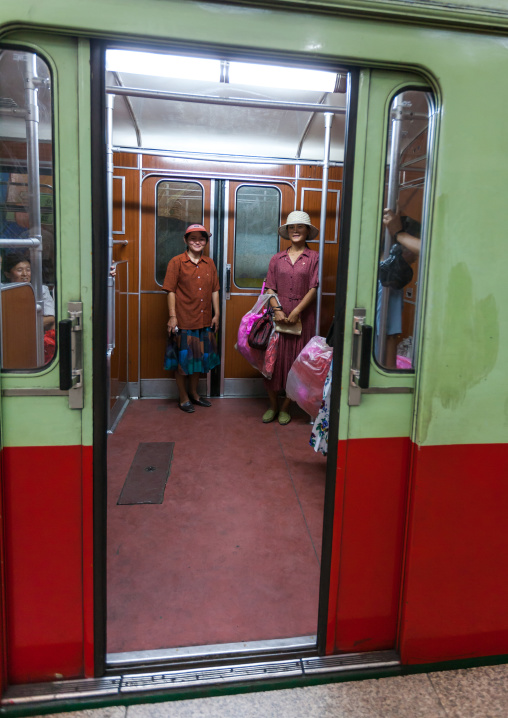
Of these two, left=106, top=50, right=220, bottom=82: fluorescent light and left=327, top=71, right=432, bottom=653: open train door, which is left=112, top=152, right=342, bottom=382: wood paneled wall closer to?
left=106, top=50, right=220, bottom=82: fluorescent light

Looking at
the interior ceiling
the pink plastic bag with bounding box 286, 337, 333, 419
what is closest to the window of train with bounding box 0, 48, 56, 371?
the pink plastic bag with bounding box 286, 337, 333, 419

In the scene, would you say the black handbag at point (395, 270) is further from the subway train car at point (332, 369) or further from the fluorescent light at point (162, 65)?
the fluorescent light at point (162, 65)

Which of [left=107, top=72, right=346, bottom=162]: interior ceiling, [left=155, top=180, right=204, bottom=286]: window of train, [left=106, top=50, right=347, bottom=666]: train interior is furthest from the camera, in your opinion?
[left=155, top=180, right=204, bottom=286]: window of train

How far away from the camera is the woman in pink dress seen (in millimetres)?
4750

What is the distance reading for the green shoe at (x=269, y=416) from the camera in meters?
4.92

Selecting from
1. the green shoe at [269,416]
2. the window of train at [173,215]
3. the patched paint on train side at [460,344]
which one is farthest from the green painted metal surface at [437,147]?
the window of train at [173,215]

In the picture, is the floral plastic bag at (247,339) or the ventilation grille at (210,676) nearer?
the ventilation grille at (210,676)

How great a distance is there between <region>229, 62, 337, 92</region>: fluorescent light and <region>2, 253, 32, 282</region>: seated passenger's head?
2306mm

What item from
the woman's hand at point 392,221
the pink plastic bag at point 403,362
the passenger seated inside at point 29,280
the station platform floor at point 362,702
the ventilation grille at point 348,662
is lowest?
the station platform floor at point 362,702

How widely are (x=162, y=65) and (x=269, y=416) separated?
2.92 meters

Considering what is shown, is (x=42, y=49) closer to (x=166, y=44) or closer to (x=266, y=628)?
(x=166, y=44)

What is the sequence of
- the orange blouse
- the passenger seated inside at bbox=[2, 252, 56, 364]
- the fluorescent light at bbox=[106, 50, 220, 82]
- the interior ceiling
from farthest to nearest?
the orange blouse < the interior ceiling < the fluorescent light at bbox=[106, 50, 220, 82] < the passenger seated inside at bbox=[2, 252, 56, 364]

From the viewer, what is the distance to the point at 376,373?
1925 mm

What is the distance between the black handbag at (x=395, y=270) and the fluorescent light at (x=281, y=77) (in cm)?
206
